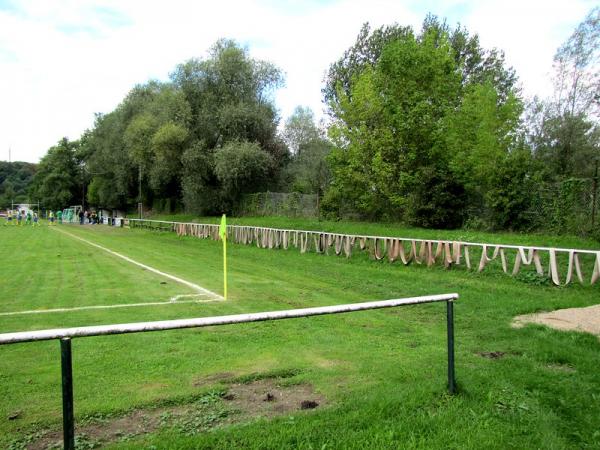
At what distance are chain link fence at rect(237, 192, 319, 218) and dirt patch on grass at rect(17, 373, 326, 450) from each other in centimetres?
2392

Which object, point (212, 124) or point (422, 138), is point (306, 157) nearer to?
point (212, 124)

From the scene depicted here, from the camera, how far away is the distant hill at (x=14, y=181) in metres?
125

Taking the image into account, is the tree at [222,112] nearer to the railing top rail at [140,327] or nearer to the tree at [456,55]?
the tree at [456,55]

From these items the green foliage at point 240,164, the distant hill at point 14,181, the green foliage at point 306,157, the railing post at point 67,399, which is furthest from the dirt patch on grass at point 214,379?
the distant hill at point 14,181

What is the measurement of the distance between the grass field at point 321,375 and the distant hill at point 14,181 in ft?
439

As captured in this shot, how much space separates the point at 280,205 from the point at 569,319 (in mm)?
25982

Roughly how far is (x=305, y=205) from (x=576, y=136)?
15.1m

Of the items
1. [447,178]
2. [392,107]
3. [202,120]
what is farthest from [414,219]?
[202,120]

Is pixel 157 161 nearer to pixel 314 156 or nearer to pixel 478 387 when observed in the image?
pixel 314 156

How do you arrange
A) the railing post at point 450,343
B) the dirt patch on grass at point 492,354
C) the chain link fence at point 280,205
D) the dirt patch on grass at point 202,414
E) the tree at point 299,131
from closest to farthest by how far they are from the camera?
the dirt patch on grass at point 202,414 → the railing post at point 450,343 → the dirt patch on grass at point 492,354 → the chain link fence at point 280,205 → the tree at point 299,131

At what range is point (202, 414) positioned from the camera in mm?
3990

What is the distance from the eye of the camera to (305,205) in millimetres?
30312

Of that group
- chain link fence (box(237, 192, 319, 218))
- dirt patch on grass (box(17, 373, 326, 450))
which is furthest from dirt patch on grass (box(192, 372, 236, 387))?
chain link fence (box(237, 192, 319, 218))

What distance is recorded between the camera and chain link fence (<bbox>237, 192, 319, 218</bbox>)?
29.8 meters
